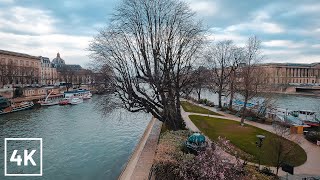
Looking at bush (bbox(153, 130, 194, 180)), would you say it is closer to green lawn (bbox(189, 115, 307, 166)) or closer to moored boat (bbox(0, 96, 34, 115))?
green lawn (bbox(189, 115, 307, 166))

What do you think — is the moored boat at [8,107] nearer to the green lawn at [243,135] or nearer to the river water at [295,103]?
the green lawn at [243,135]

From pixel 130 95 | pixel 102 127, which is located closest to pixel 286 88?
pixel 102 127

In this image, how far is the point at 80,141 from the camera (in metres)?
29.3

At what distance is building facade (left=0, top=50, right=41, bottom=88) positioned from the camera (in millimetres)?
76000

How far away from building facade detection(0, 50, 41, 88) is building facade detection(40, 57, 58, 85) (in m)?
8.51

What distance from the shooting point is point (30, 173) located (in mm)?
20672

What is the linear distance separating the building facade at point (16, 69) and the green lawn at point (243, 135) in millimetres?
57529

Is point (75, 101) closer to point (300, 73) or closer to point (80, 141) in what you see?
point (80, 141)

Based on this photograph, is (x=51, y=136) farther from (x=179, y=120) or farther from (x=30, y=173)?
(x=179, y=120)

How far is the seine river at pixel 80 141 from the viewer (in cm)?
2116

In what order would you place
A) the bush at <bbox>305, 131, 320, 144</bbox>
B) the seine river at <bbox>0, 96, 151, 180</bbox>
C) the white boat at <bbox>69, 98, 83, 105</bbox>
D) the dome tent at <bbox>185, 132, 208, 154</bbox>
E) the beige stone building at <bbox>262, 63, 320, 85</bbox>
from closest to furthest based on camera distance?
1. the dome tent at <bbox>185, 132, 208, 154</bbox>
2. the seine river at <bbox>0, 96, 151, 180</bbox>
3. the bush at <bbox>305, 131, 320, 144</bbox>
4. the white boat at <bbox>69, 98, 83, 105</bbox>
5. the beige stone building at <bbox>262, 63, 320, 85</bbox>

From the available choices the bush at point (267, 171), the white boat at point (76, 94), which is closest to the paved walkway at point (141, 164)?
the bush at point (267, 171)

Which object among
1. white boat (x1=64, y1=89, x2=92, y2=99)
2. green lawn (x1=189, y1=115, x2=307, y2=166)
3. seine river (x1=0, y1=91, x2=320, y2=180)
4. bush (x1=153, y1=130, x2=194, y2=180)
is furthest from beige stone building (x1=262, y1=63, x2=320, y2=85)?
bush (x1=153, y1=130, x2=194, y2=180)

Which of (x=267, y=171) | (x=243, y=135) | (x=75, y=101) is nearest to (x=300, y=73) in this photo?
(x=75, y=101)
